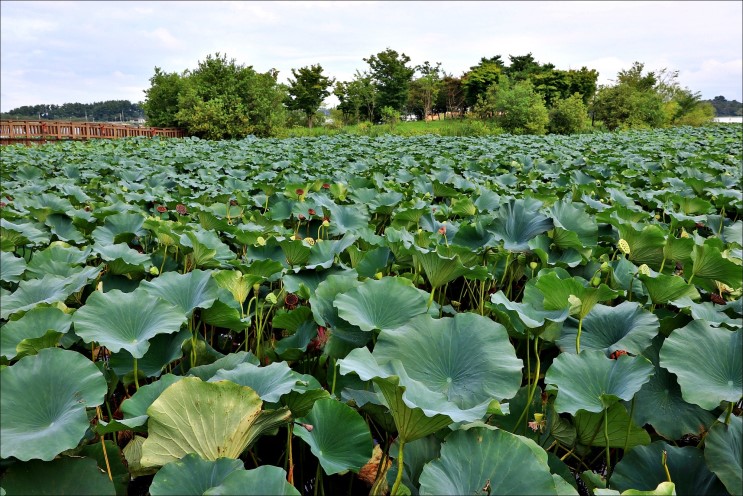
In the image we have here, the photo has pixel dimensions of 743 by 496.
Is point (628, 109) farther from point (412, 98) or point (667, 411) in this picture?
point (667, 411)

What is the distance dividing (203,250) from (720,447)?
1.52 meters

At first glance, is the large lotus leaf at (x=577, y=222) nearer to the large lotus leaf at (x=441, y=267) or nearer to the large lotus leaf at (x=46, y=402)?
the large lotus leaf at (x=441, y=267)

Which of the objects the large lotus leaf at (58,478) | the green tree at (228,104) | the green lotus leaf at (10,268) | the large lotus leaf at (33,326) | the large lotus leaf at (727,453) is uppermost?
the green tree at (228,104)

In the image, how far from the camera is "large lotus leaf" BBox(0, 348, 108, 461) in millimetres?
752

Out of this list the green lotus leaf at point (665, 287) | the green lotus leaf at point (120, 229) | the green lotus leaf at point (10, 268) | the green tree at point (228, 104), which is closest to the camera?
the green lotus leaf at point (665, 287)

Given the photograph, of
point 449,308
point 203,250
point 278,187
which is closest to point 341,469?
point 449,308

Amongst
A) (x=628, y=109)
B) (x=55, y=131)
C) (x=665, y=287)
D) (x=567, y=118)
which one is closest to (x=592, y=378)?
(x=665, y=287)

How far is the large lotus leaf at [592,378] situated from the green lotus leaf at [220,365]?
644 millimetres

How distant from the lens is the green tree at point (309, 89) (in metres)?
37.1

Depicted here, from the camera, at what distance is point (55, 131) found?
17.6 metres

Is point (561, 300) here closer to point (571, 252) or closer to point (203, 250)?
point (571, 252)

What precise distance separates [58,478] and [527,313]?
0.97 metres

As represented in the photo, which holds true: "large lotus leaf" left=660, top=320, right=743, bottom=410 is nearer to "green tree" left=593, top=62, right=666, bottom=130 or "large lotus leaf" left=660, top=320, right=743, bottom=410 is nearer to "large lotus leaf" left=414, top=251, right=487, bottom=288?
"large lotus leaf" left=414, top=251, right=487, bottom=288

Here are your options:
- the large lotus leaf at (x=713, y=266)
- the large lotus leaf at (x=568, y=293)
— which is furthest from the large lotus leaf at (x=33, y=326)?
the large lotus leaf at (x=713, y=266)
